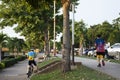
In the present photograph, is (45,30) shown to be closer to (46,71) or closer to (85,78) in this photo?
(46,71)

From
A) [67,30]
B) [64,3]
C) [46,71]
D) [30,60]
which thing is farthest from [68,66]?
[30,60]

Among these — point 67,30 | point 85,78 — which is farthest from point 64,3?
point 85,78

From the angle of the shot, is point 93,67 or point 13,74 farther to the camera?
point 13,74

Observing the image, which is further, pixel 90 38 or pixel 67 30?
pixel 90 38

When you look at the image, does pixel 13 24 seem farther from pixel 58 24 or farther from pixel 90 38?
pixel 90 38

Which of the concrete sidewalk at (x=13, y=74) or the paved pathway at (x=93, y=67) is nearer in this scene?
the paved pathway at (x=93, y=67)

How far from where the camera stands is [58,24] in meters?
57.7

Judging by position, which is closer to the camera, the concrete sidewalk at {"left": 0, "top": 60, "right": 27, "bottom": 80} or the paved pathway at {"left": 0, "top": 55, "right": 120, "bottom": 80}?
the paved pathway at {"left": 0, "top": 55, "right": 120, "bottom": 80}

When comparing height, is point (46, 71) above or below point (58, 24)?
below

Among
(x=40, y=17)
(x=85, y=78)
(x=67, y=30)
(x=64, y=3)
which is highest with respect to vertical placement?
(x=40, y=17)

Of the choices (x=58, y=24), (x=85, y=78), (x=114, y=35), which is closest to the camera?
(x=85, y=78)

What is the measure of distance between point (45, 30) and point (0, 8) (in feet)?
22.4

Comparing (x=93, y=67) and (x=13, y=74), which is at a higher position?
(x=93, y=67)

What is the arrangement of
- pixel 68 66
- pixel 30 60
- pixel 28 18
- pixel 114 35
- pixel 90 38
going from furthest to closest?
pixel 90 38 → pixel 114 35 → pixel 28 18 → pixel 30 60 → pixel 68 66
